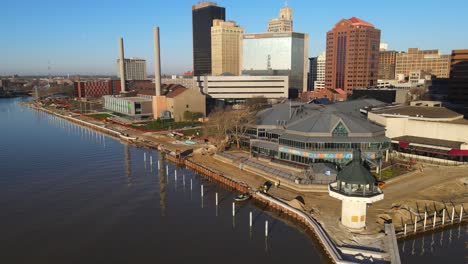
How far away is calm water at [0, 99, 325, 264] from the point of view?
4288cm

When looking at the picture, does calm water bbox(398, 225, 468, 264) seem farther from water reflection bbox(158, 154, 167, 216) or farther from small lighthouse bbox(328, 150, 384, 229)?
water reflection bbox(158, 154, 167, 216)

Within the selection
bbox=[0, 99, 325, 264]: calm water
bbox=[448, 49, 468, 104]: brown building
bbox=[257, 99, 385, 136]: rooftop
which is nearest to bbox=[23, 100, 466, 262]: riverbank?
bbox=[0, 99, 325, 264]: calm water

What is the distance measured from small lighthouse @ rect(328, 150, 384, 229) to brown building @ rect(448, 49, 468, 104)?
155 metres

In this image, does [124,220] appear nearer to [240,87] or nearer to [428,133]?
[428,133]

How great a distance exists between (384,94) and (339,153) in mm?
112881

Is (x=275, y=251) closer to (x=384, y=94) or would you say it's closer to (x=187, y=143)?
(x=187, y=143)

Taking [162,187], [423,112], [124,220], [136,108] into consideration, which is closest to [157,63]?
→ [136,108]

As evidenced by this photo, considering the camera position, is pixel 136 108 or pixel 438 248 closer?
pixel 438 248

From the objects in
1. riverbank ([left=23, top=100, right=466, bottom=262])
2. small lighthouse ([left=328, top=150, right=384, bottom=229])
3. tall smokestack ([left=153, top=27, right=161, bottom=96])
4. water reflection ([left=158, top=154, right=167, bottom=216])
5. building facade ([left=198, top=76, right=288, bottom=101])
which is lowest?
water reflection ([left=158, top=154, right=167, bottom=216])

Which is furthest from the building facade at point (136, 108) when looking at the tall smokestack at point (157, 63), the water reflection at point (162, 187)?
the water reflection at point (162, 187)

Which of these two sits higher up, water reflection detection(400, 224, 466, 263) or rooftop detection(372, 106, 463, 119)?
rooftop detection(372, 106, 463, 119)

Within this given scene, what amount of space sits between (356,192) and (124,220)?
3242 cm

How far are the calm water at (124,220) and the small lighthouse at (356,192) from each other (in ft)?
20.2

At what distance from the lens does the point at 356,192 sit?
43.6m
